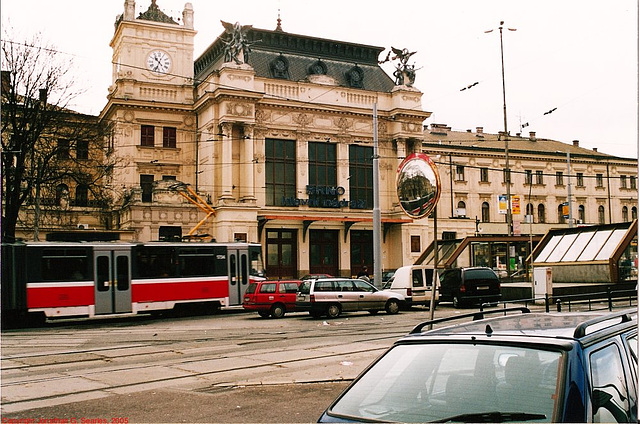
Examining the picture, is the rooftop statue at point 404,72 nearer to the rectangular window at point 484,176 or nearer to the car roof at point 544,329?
the rectangular window at point 484,176

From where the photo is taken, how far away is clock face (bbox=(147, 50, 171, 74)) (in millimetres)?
50812

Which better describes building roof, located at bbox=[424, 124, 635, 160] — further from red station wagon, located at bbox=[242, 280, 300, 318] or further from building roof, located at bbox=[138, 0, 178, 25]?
red station wagon, located at bbox=[242, 280, 300, 318]

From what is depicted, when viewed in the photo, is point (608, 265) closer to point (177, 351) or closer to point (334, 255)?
point (177, 351)

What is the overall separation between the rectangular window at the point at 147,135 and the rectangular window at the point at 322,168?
12226mm

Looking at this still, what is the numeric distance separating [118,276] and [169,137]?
2716 centimetres

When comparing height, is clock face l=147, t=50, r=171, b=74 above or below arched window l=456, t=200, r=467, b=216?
above

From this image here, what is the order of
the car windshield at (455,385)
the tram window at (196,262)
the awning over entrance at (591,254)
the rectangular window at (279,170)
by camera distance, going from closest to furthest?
the car windshield at (455,385) < the tram window at (196,262) < the awning over entrance at (591,254) < the rectangular window at (279,170)

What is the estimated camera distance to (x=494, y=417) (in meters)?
3.51

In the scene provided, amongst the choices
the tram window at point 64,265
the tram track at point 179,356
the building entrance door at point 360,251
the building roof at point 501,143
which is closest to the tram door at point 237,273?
the tram track at point 179,356

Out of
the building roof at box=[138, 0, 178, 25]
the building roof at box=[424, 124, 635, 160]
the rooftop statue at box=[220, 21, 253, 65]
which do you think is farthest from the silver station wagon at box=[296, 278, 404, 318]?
the building roof at box=[424, 124, 635, 160]

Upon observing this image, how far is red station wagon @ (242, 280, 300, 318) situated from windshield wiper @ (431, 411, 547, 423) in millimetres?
22043

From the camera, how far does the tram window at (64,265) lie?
23500 millimetres

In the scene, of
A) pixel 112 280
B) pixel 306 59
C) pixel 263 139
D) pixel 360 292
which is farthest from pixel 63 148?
pixel 306 59

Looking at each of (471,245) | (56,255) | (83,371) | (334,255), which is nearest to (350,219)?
(334,255)
